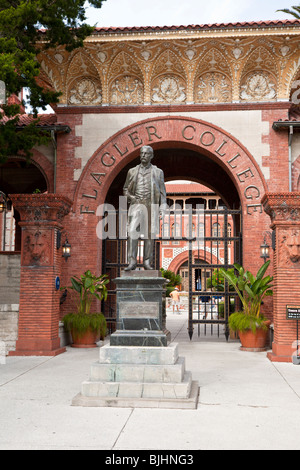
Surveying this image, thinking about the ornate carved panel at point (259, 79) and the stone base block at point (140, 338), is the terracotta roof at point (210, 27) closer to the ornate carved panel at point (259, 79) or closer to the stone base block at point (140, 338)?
the ornate carved panel at point (259, 79)

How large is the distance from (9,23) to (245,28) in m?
6.42

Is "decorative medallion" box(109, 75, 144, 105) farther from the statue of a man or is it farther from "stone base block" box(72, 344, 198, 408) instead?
"stone base block" box(72, 344, 198, 408)

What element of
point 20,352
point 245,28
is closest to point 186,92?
point 245,28

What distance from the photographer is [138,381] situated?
6742mm

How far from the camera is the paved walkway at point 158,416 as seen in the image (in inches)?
186

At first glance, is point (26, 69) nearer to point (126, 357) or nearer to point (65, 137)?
point (65, 137)

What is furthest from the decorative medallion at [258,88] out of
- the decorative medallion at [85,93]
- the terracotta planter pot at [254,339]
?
the terracotta planter pot at [254,339]

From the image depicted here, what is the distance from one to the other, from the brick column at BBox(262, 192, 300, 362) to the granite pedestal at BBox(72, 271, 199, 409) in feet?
12.5

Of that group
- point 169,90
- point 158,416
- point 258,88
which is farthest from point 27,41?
point 158,416

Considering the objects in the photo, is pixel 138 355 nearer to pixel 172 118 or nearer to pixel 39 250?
pixel 39 250

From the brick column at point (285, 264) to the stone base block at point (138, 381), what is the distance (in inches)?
155

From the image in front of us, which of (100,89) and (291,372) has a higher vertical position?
(100,89)

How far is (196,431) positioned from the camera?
16.8ft

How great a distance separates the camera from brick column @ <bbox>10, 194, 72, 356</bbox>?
10.9 meters
